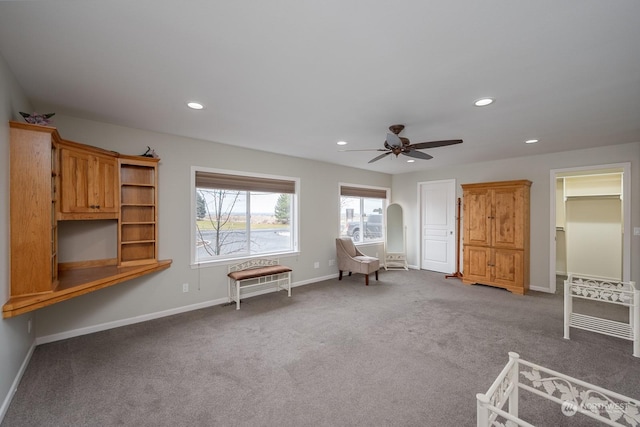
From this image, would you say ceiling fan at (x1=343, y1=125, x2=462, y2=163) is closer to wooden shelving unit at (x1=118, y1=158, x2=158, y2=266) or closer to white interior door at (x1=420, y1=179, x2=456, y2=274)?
wooden shelving unit at (x1=118, y1=158, x2=158, y2=266)

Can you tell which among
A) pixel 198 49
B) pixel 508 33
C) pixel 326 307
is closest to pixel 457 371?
pixel 326 307

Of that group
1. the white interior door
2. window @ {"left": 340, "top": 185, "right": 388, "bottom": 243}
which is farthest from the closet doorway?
window @ {"left": 340, "top": 185, "right": 388, "bottom": 243}

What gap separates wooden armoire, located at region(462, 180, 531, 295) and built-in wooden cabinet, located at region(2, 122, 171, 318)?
17.3 feet

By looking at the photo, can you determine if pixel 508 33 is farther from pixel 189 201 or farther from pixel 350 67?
pixel 189 201

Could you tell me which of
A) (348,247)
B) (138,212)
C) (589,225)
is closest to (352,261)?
(348,247)

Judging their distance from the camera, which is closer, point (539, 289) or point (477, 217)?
point (539, 289)

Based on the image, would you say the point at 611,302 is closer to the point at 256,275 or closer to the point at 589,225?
the point at 589,225

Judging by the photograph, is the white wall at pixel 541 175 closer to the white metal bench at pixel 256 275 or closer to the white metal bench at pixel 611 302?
the white metal bench at pixel 611 302

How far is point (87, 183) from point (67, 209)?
1.13 ft

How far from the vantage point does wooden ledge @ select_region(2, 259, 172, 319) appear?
202cm

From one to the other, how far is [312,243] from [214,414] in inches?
143

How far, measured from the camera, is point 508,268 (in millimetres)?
4820

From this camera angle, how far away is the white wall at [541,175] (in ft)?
13.4

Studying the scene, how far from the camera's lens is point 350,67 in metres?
2.04
